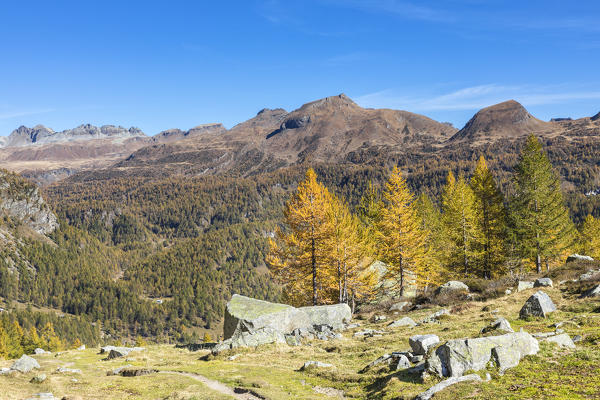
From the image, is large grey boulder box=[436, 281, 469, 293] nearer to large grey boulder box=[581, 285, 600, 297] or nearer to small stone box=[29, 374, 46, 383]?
large grey boulder box=[581, 285, 600, 297]

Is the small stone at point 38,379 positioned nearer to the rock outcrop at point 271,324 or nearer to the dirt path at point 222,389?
the dirt path at point 222,389

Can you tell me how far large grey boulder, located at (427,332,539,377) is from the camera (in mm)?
14648

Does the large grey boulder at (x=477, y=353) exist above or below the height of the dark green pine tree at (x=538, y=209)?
below

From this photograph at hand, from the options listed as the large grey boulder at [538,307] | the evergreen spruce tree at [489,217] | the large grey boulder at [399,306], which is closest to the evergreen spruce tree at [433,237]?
the evergreen spruce tree at [489,217]

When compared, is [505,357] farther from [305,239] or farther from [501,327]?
[305,239]

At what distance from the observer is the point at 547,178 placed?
4806 cm

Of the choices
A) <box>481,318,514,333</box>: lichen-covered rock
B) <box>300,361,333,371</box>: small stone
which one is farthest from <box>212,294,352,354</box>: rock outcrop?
<box>481,318,514,333</box>: lichen-covered rock

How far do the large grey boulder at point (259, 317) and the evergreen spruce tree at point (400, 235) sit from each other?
1704 cm

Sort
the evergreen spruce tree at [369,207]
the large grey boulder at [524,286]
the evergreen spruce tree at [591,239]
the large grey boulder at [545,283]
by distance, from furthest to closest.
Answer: the evergreen spruce tree at [591,239] < the evergreen spruce tree at [369,207] < the large grey boulder at [524,286] < the large grey boulder at [545,283]

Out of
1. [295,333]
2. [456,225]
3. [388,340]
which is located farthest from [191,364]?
[456,225]

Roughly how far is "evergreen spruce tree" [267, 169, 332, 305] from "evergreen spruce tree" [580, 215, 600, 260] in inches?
2636

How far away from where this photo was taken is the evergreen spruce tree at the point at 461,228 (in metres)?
51.6

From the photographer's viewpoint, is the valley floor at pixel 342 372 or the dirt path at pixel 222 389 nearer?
the valley floor at pixel 342 372

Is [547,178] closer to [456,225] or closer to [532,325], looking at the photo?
[456,225]
